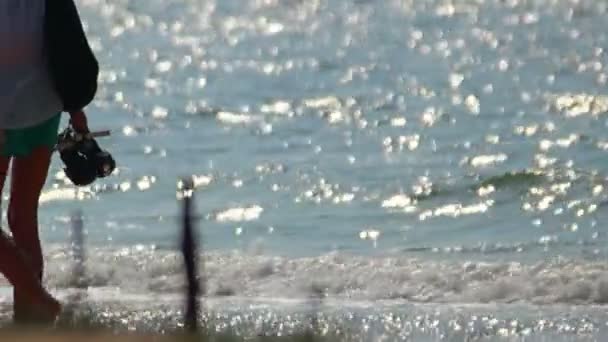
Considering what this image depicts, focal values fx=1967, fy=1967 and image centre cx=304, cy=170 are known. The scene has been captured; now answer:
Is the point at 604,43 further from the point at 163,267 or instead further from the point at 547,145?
the point at 163,267

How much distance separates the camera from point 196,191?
51.7ft

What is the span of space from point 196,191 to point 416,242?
269 centimetres

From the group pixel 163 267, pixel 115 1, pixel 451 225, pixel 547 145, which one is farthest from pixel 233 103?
pixel 115 1

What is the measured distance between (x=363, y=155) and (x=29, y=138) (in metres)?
10.5

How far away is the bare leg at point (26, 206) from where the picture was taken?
7.73 meters

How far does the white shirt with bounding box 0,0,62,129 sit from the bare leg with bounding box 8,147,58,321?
7.5 inches

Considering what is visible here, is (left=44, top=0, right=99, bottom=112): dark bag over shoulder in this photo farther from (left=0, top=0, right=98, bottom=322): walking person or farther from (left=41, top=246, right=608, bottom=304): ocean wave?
(left=41, top=246, right=608, bottom=304): ocean wave

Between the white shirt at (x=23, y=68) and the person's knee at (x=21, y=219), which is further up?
the white shirt at (x=23, y=68)

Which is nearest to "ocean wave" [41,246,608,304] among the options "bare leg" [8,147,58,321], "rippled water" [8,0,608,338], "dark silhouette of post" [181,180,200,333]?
"rippled water" [8,0,608,338]

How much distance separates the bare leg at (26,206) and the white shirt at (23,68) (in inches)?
7.5

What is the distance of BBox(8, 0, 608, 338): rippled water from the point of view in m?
12.0

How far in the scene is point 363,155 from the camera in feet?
59.1


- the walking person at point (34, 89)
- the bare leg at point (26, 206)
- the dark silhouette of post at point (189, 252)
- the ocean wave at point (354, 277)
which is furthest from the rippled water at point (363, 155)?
the walking person at point (34, 89)

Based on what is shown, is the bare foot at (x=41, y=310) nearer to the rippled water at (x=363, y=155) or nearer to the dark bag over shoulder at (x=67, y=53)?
the dark bag over shoulder at (x=67, y=53)
